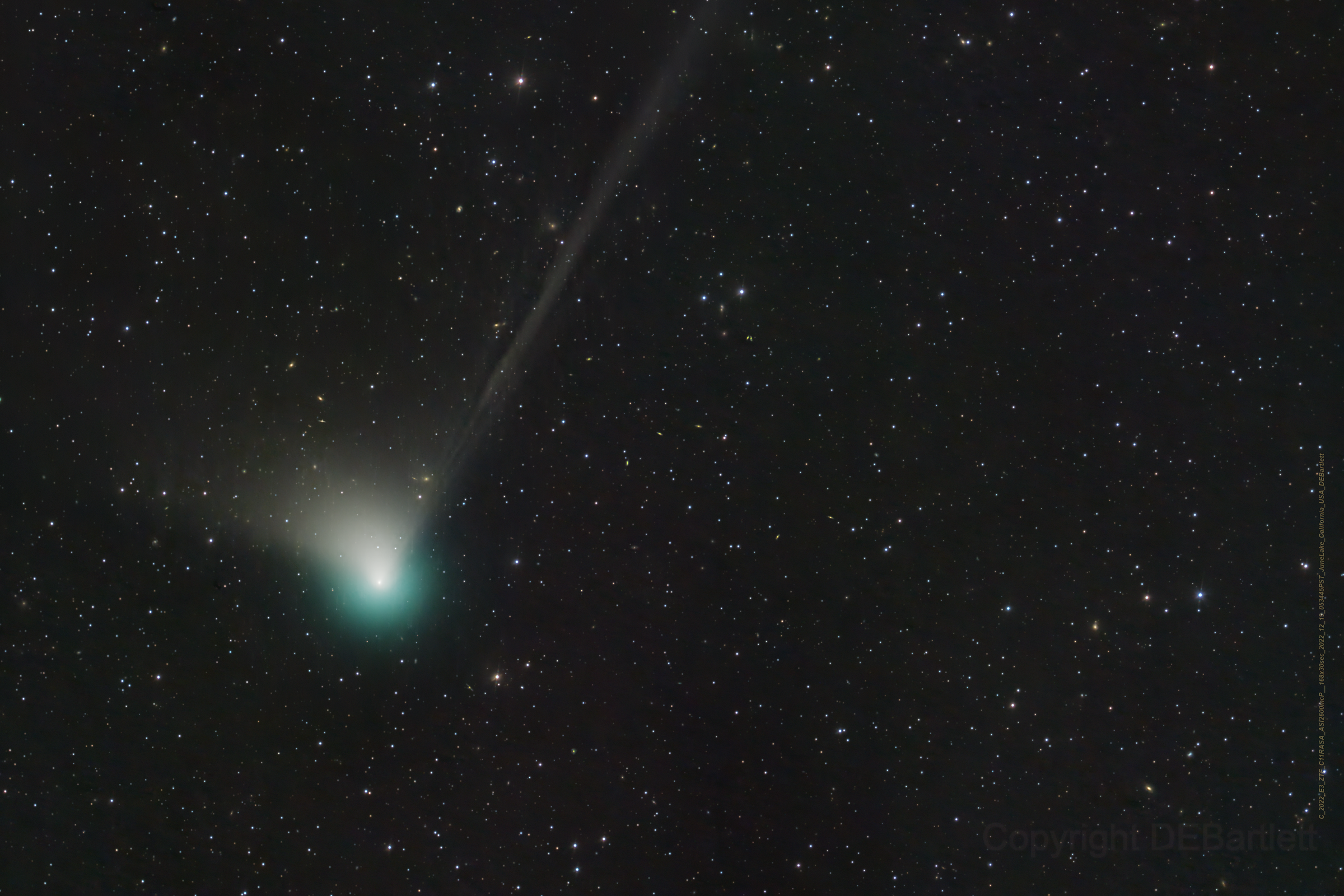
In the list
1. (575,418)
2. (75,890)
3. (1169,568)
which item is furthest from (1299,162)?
(75,890)

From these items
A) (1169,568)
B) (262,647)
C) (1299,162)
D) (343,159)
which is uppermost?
(343,159)

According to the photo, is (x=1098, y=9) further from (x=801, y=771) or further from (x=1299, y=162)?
(x=801, y=771)

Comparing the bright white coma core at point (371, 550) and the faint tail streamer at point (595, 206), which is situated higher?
the faint tail streamer at point (595, 206)

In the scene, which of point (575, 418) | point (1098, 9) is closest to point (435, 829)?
point (575, 418)

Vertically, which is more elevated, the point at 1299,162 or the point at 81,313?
the point at 81,313

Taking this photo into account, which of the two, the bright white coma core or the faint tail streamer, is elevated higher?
the faint tail streamer

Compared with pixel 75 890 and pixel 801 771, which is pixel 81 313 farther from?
pixel 801 771
